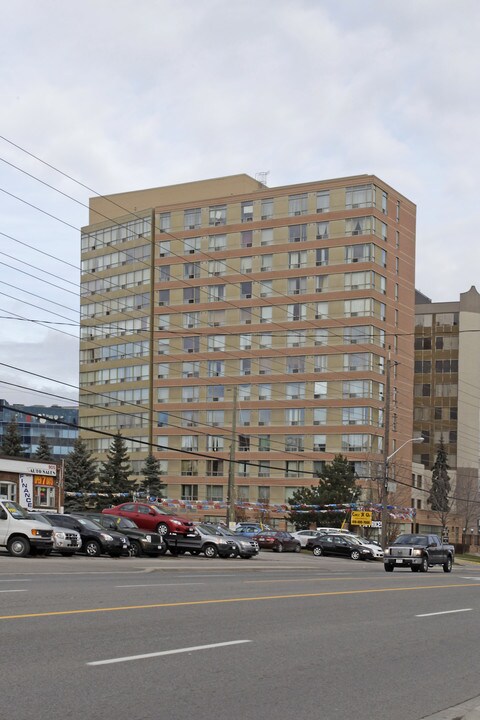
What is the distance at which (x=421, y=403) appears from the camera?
134 m

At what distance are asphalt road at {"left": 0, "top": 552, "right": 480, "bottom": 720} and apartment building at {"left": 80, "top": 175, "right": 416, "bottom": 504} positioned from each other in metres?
77.8

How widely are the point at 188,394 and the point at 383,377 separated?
73.2ft

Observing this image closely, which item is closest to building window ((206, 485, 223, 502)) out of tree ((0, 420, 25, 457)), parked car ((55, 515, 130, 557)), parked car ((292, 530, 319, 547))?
tree ((0, 420, 25, 457))

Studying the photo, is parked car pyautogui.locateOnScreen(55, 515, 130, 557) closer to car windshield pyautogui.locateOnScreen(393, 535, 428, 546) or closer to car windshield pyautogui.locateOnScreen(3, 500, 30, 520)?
car windshield pyautogui.locateOnScreen(3, 500, 30, 520)

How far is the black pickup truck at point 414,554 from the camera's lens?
1554 inches

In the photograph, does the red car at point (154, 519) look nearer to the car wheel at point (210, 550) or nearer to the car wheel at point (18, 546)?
the car wheel at point (210, 550)

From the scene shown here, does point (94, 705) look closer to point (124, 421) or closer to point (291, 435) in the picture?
point (291, 435)

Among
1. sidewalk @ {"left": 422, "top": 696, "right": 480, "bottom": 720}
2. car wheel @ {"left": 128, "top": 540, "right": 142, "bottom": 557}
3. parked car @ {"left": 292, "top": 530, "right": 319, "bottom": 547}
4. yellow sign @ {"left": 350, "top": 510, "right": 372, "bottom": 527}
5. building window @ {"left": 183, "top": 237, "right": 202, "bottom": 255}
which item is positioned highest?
building window @ {"left": 183, "top": 237, "right": 202, "bottom": 255}

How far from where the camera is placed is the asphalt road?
848cm

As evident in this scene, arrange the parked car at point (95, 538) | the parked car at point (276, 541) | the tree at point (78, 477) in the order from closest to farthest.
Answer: the parked car at point (95, 538)
the parked car at point (276, 541)
the tree at point (78, 477)

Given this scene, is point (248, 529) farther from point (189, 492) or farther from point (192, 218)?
point (192, 218)

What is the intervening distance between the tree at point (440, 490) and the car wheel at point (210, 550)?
58872 mm

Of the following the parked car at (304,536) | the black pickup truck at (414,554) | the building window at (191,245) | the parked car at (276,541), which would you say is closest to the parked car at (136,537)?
the black pickup truck at (414,554)

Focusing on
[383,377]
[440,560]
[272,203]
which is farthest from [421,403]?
[440,560]
